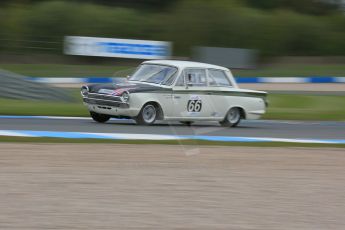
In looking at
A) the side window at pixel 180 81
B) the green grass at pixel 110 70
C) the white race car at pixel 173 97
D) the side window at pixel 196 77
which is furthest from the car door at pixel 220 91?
the green grass at pixel 110 70

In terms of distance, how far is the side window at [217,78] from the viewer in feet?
45.6

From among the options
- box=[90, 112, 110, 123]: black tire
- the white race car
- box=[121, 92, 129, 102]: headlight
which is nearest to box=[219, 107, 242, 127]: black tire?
the white race car

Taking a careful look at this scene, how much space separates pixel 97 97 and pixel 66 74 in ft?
64.5

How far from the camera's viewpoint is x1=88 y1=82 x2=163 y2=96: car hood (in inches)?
496

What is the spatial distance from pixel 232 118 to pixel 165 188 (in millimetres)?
7479

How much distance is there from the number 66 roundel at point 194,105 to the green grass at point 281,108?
312 centimetres

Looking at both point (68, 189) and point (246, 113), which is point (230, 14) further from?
point (68, 189)

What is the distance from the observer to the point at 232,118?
1443 cm

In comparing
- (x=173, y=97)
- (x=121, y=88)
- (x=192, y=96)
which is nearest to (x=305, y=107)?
(x=192, y=96)

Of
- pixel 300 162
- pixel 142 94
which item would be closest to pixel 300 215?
pixel 300 162

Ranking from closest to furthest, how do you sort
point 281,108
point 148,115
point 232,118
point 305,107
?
1. point 148,115
2. point 232,118
3. point 281,108
4. point 305,107

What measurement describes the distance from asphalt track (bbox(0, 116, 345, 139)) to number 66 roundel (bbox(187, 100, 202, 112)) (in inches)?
14.6

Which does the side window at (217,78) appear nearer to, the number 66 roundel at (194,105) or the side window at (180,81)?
the number 66 roundel at (194,105)

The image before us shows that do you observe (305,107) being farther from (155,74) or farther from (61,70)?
(61,70)
